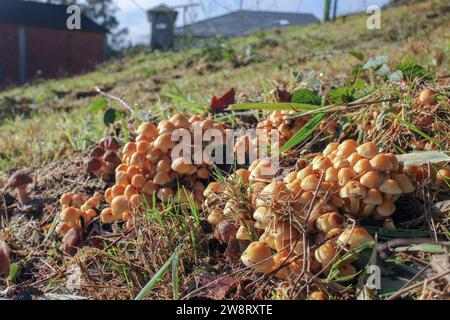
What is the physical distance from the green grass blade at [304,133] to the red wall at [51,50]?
18.6 m

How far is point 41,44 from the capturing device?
22.0m

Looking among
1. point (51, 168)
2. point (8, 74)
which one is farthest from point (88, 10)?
point (51, 168)

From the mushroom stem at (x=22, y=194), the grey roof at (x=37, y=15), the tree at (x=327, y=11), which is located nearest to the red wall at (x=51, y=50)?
the grey roof at (x=37, y=15)

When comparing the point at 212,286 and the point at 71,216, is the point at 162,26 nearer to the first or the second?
the point at 71,216

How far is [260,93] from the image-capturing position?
3.29 meters

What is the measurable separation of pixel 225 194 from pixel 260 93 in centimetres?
158

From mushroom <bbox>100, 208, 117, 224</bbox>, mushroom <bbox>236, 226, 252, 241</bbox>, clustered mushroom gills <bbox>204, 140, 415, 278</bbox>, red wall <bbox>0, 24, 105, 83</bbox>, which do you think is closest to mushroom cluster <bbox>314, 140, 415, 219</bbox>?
clustered mushroom gills <bbox>204, 140, 415, 278</bbox>

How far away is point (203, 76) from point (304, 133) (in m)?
5.36

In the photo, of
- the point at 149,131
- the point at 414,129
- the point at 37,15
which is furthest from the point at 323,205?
the point at 37,15

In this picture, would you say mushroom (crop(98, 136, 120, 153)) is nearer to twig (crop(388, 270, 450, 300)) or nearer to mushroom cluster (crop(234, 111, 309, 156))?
mushroom cluster (crop(234, 111, 309, 156))

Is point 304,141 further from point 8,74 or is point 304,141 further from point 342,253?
point 8,74
